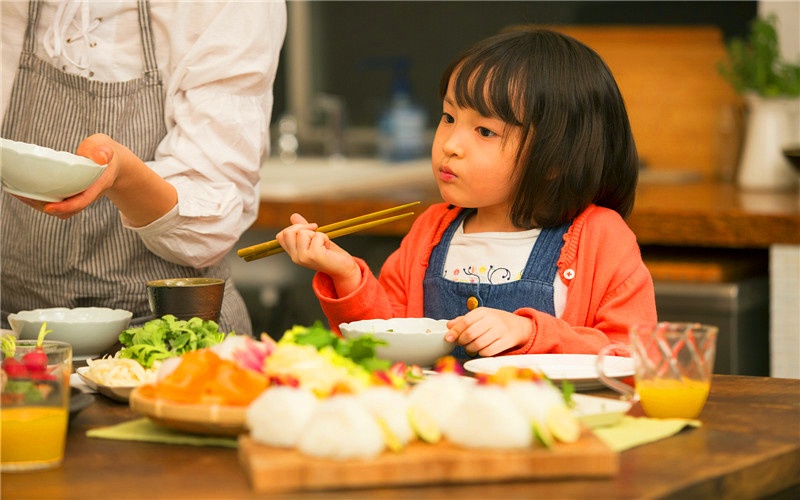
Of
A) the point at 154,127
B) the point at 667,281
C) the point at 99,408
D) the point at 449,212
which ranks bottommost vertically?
the point at 667,281

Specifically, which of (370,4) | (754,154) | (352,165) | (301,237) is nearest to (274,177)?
(352,165)

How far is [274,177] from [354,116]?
54cm

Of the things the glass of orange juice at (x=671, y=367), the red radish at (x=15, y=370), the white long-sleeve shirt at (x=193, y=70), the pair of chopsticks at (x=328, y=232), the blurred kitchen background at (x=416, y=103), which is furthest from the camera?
the blurred kitchen background at (x=416, y=103)

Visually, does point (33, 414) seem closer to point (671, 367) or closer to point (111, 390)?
point (111, 390)

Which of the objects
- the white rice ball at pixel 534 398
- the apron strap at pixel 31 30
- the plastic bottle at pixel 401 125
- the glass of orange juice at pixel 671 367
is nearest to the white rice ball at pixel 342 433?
the white rice ball at pixel 534 398

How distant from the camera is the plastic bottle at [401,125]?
12.6ft

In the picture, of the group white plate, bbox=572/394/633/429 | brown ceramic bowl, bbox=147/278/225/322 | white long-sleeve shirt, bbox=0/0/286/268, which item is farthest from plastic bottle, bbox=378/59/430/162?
white plate, bbox=572/394/633/429

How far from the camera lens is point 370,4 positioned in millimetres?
4039

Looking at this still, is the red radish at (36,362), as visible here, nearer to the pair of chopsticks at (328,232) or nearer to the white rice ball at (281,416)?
the white rice ball at (281,416)

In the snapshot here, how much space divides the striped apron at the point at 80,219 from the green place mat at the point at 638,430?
85 centimetres

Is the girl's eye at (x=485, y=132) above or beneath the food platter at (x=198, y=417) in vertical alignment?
above

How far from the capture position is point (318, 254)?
154cm

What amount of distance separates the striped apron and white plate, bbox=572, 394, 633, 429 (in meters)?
0.78

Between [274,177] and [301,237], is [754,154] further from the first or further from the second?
[301,237]
